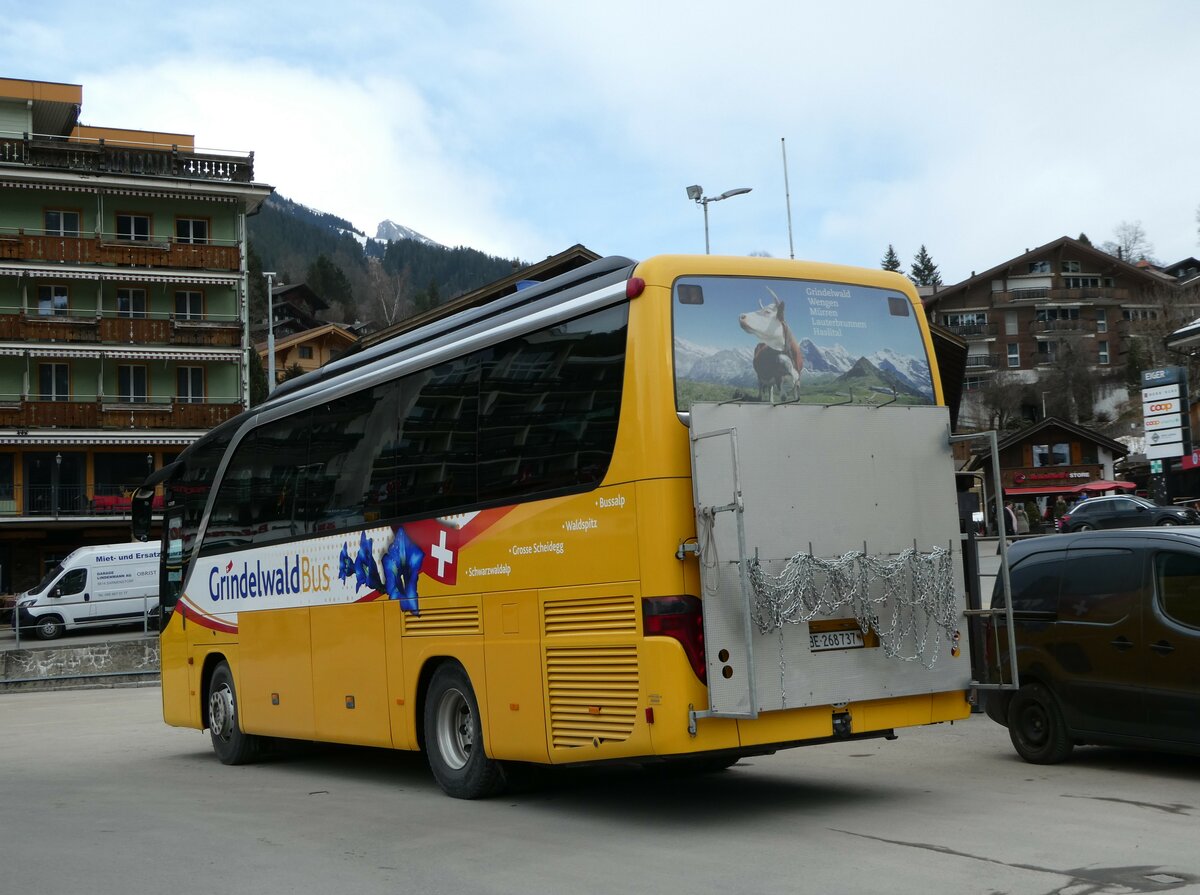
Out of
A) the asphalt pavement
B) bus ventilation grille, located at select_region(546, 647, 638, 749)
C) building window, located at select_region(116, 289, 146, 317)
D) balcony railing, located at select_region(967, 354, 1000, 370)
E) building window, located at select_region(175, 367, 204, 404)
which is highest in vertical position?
balcony railing, located at select_region(967, 354, 1000, 370)

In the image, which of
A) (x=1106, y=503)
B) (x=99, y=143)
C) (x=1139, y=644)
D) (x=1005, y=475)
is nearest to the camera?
(x=1139, y=644)

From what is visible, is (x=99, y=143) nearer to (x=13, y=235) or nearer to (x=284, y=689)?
(x=13, y=235)

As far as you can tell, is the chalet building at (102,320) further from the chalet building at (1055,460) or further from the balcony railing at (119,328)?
the chalet building at (1055,460)

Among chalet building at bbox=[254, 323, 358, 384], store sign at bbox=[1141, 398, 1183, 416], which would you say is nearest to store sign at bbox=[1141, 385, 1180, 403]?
store sign at bbox=[1141, 398, 1183, 416]

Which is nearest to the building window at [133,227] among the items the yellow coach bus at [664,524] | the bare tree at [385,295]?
the yellow coach bus at [664,524]

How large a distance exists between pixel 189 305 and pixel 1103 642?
55.5 m

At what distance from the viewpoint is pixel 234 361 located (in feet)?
199

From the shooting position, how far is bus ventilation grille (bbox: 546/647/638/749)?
28.8 ft

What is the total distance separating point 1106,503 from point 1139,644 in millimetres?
46608

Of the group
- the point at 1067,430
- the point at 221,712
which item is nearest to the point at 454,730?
the point at 221,712

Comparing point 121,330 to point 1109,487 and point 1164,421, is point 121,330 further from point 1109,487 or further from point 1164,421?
point 1109,487

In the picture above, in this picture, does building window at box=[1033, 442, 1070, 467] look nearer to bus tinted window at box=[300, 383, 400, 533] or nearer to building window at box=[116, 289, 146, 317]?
building window at box=[116, 289, 146, 317]

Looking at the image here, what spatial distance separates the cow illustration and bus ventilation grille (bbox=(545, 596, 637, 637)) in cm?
169

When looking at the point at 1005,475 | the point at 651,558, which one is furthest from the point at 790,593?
the point at 1005,475
